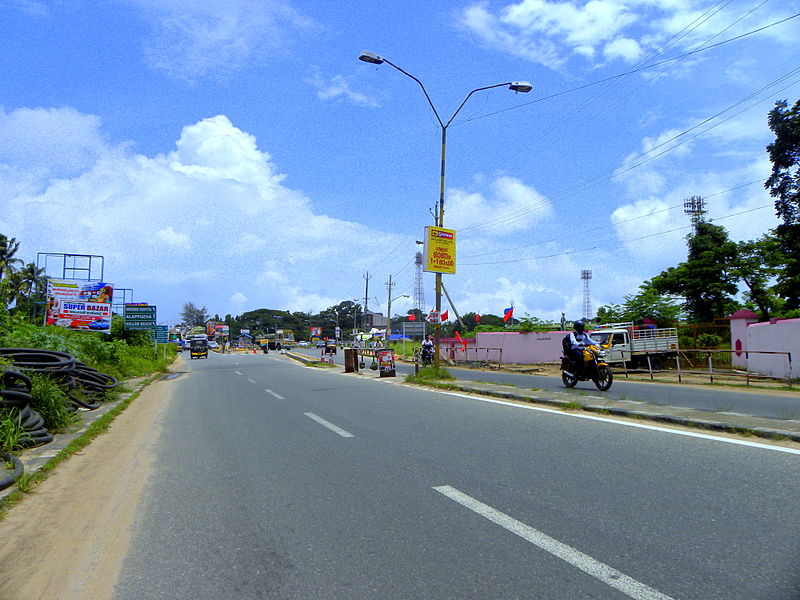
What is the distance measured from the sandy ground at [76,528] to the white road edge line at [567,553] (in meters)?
2.62

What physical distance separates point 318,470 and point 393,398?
6884mm

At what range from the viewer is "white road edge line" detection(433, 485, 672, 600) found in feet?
10.0

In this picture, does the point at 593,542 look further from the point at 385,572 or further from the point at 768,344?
the point at 768,344

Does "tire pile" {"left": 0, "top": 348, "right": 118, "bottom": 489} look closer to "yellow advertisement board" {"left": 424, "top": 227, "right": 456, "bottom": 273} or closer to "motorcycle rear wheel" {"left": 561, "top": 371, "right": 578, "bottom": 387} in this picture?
"yellow advertisement board" {"left": 424, "top": 227, "right": 456, "bottom": 273}

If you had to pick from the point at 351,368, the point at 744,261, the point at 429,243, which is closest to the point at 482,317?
the point at 744,261

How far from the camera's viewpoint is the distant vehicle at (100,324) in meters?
29.4

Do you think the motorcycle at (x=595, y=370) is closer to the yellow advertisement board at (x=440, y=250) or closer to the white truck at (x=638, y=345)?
the yellow advertisement board at (x=440, y=250)

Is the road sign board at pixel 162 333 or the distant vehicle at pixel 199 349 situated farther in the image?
the distant vehicle at pixel 199 349

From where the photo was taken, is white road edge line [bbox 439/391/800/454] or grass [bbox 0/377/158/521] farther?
white road edge line [bbox 439/391/800/454]

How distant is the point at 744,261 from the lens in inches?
1350

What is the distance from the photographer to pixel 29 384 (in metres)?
8.42

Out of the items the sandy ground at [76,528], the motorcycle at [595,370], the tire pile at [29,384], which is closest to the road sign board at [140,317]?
the tire pile at [29,384]

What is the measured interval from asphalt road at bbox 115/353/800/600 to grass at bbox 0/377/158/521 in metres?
1.16

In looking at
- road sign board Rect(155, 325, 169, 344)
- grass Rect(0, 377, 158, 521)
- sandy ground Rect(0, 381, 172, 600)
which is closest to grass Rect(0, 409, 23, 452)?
grass Rect(0, 377, 158, 521)
